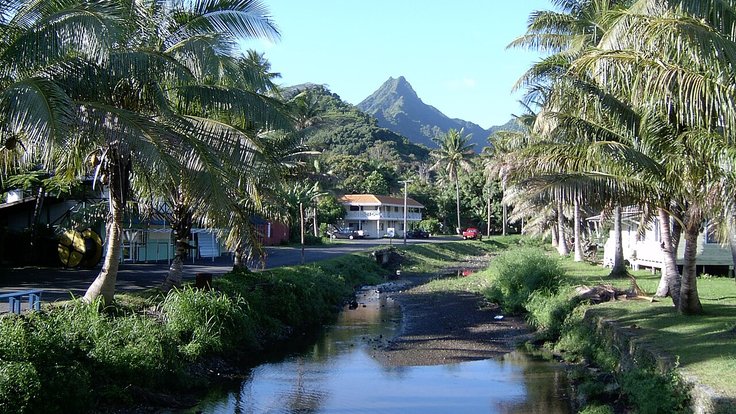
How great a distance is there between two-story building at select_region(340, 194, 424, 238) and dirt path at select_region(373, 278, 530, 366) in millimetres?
46510

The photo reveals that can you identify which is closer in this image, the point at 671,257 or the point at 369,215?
the point at 671,257

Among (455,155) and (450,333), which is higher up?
(455,155)

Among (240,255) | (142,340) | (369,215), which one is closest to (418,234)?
(369,215)

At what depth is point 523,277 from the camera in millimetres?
23969

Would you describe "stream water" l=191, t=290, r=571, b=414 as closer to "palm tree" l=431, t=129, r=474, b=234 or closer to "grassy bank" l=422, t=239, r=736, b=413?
"grassy bank" l=422, t=239, r=736, b=413

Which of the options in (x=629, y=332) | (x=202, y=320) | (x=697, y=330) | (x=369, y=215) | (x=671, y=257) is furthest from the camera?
(x=369, y=215)

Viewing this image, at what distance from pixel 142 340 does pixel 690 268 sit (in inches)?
444

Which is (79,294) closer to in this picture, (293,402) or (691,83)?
(293,402)

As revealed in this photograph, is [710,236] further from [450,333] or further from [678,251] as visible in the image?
[450,333]

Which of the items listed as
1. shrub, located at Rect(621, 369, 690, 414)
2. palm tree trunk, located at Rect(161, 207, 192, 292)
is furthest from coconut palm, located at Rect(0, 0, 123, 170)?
shrub, located at Rect(621, 369, 690, 414)

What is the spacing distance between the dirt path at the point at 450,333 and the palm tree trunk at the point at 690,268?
5.01m

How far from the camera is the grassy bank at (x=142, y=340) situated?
9234mm

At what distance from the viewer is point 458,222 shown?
8088 centimetres

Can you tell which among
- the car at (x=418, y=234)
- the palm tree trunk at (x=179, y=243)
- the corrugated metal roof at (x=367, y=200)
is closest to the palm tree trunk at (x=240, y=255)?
the palm tree trunk at (x=179, y=243)
